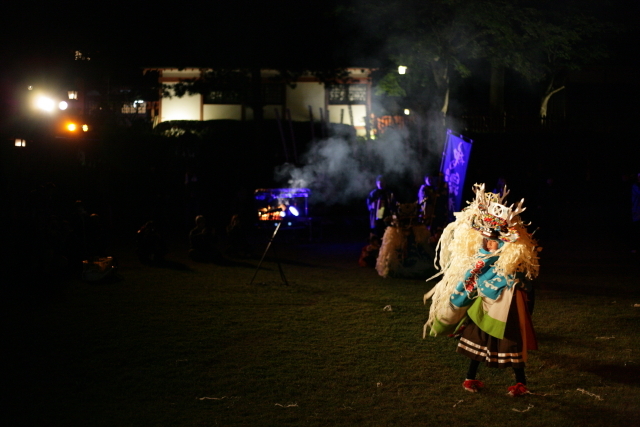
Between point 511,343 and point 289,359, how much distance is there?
2278 millimetres

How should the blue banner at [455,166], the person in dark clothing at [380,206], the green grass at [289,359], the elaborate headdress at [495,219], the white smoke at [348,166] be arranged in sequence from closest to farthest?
the green grass at [289,359]
the elaborate headdress at [495,219]
the blue banner at [455,166]
the person in dark clothing at [380,206]
the white smoke at [348,166]

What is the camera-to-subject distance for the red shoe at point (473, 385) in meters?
5.47

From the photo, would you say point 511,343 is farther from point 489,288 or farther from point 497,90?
point 497,90

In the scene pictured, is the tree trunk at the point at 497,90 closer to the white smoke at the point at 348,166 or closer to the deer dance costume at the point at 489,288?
the white smoke at the point at 348,166

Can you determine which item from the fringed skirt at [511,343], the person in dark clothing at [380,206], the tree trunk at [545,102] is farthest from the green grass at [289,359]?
the tree trunk at [545,102]

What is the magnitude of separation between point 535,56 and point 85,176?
631 inches

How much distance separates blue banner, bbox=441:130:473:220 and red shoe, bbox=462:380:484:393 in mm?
6426

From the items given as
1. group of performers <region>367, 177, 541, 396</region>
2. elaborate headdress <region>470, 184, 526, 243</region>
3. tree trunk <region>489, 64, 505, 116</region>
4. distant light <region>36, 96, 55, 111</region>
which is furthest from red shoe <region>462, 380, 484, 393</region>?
tree trunk <region>489, 64, 505, 116</region>

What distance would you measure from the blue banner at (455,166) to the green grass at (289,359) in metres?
2.68

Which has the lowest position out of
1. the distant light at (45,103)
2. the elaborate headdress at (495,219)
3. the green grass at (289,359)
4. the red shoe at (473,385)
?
the green grass at (289,359)

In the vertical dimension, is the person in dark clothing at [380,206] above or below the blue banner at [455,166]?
below

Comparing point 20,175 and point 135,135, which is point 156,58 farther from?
point 20,175

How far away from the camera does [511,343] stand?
5.27 meters

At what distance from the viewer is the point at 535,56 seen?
871 inches
